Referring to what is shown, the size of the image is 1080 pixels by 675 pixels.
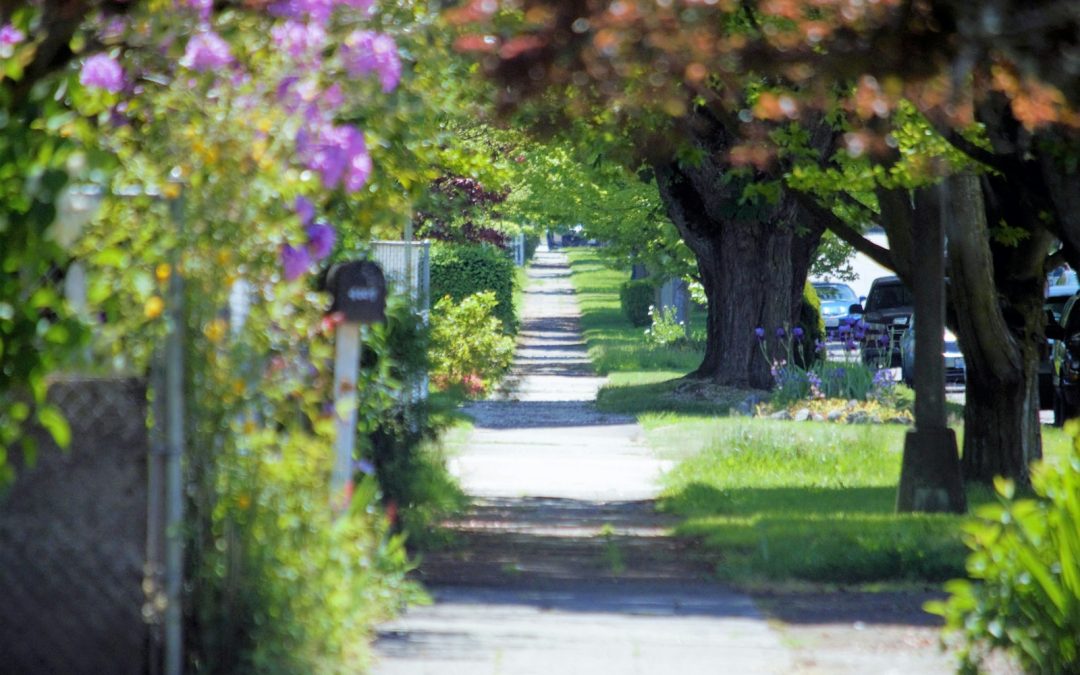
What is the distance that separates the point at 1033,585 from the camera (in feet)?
18.6

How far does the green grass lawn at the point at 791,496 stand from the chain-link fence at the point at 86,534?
376 centimetres

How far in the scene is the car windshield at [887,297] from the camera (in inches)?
1143

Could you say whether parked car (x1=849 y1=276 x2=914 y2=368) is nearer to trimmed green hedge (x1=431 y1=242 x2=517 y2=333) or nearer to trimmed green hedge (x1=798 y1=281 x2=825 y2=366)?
trimmed green hedge (x1=798 y1=281 x2=825 y2=366)

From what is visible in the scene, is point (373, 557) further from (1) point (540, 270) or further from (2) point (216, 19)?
(1) point (540, 270)

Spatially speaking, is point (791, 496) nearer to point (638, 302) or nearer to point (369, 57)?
point (369, 57)

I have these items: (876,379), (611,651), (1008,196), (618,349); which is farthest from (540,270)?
(611,651)

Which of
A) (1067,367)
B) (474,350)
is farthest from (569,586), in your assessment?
(474,350)

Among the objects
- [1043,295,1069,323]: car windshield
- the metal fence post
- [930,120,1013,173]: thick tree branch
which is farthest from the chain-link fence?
[1043,295,1069,323]: car windshield

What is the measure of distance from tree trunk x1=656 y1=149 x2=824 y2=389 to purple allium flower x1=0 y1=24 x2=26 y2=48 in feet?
54.6

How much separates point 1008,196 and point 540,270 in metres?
75.6

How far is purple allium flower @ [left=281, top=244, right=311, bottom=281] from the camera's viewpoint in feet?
19.9

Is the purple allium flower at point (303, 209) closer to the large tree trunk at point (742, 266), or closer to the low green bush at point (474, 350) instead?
the large tree trunk at point (742, 266)

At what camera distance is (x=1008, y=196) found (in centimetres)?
1280

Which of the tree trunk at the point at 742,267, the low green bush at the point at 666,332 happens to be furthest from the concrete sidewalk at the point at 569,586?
the low green bush at the point at 666,332
